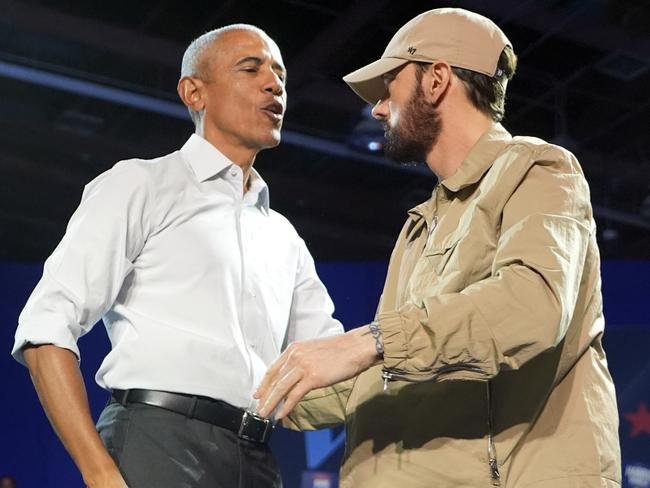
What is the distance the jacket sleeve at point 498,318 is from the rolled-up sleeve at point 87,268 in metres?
0.76

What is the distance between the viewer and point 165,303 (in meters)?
2.13

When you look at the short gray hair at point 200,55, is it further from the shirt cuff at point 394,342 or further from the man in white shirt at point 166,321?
the shirt cuff at point 394,342

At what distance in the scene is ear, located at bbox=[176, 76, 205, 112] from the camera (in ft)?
8.63

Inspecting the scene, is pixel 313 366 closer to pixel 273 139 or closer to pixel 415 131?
pixel 415 131

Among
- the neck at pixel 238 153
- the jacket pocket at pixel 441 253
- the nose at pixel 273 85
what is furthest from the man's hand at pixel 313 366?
the nose at pixel 273 85

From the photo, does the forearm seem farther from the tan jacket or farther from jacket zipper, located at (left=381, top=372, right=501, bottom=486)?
jacket zipper, located at (left=381, top=372, right=501, bottom=486)

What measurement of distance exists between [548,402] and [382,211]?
8787 millimetres

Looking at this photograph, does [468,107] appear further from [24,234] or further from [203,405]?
[24,234]

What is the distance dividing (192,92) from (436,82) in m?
0.88

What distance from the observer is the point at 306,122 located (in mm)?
8602

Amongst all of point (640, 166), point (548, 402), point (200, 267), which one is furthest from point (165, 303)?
point (640, 166)

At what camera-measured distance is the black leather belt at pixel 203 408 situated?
2045 mm

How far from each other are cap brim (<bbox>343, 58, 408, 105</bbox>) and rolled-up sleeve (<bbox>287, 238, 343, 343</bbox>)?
0.57 m

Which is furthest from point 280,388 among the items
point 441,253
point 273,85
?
point 273,85
